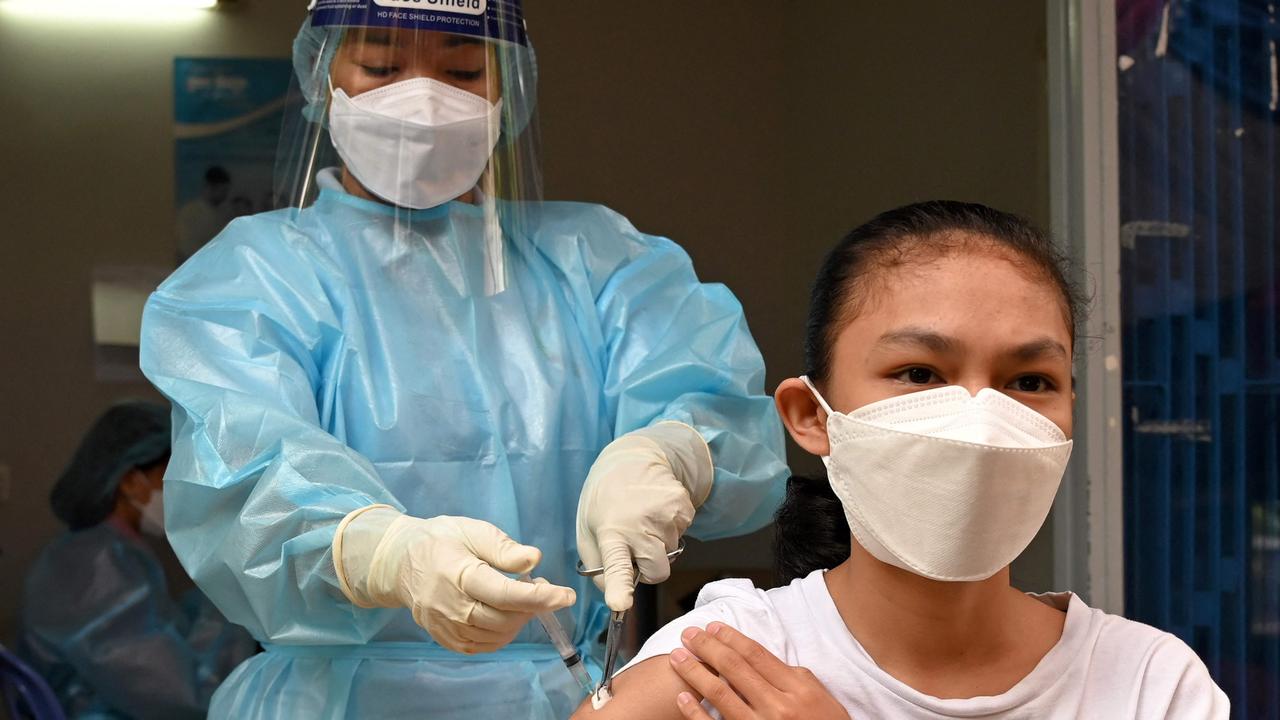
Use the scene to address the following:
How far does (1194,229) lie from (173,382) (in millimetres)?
1853

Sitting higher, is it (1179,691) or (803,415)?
(803,415)

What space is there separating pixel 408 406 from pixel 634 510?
0.34 meters

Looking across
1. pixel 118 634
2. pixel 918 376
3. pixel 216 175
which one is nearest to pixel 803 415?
pixel 918 376

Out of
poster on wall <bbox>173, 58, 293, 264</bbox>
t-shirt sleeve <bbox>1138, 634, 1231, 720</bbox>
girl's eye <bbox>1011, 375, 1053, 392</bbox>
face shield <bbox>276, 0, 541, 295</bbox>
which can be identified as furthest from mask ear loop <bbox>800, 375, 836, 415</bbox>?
poster on wall <bbox>173, 58, 293, 264</bbox>

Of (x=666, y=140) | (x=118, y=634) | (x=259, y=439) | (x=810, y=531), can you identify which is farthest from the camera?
(x=666, y=140)

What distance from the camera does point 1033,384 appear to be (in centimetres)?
127

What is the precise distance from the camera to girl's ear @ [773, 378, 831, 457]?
4.44 feet

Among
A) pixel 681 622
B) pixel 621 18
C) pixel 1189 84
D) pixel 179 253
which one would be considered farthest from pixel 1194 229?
pixel 179 253

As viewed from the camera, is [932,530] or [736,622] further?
[736,622]

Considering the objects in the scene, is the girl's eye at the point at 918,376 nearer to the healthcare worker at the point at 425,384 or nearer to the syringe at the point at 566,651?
the healthcare worker at the point at 425,384

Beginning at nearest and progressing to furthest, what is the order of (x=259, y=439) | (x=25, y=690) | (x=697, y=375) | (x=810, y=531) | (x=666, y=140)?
(x=259, y=439), (x=810, y=531), (x=697, y=375), (x=25, y=690), (x=666, y=140)

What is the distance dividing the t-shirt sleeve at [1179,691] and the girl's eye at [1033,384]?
0.28 metres

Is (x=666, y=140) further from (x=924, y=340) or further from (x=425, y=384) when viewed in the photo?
(x=924, y=340)

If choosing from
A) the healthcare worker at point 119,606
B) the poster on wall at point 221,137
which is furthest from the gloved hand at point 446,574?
the poster on wall at point 221,137
